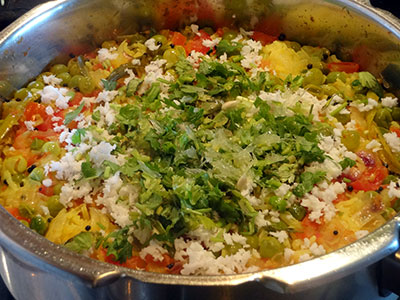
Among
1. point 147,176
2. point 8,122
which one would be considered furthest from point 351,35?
point 8,122

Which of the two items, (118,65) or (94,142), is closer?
(94,142)

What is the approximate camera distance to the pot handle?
137 cm

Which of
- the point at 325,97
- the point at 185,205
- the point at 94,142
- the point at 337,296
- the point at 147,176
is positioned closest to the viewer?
the point at 337,296

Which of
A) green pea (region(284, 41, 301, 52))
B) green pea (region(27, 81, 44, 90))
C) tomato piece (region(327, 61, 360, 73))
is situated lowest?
tomato piece (region(327, 61, 360, 73))

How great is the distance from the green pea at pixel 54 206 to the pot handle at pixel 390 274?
1.20 metres

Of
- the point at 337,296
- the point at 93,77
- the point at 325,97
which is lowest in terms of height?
the point at 337,296

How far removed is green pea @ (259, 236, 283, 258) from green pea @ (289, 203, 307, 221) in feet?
0.53

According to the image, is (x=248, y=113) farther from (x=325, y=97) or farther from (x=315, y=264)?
(x=315, y=264)

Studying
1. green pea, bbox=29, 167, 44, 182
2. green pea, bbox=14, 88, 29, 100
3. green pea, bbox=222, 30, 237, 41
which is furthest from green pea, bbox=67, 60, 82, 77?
green pea, bbox=222, 30, 237, 41

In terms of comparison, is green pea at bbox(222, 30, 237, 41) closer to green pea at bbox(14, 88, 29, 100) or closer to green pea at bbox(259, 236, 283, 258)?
green pea at bbox(14, 88, 29, 100)

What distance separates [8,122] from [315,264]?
1.55 meters

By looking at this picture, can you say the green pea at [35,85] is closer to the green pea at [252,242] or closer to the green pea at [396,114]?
the green pea at [252,242]

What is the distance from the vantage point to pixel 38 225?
5.56ft

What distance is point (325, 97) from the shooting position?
2.23m
